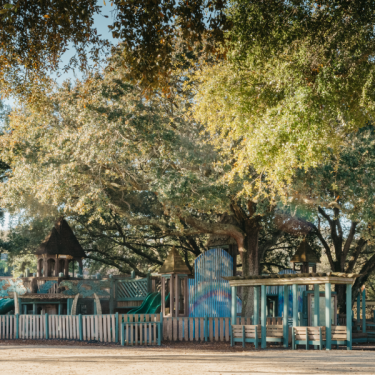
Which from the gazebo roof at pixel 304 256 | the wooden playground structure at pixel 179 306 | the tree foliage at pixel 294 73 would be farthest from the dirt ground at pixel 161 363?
the gazebo roof at pixel 304 256

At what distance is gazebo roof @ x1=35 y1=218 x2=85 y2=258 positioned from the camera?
928 inches

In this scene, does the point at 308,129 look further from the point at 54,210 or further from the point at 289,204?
the point at 54,210

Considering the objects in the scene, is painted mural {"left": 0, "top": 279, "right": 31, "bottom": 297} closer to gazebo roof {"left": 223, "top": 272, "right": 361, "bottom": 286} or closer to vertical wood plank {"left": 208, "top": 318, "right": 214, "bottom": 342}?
vertical wood plank {"left": 208, "top": 318, "right": 214, "bottom": 342}

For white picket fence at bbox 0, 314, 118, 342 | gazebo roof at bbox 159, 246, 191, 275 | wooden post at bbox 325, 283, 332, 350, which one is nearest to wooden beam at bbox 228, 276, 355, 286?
wooden post at bbox 325, 283, 332, 350

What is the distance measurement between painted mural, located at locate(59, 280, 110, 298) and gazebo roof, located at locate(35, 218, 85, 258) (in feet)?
9.00

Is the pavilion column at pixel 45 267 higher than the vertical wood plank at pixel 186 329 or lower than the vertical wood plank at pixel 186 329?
higher

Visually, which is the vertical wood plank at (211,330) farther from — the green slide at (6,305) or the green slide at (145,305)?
the green slide at (6,305)

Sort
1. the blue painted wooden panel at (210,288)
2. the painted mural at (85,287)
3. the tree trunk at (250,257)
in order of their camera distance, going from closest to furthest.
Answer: the blue painted wooden panel at (210,288), the painted mural at (85,287), the tree trunk at (250,257)

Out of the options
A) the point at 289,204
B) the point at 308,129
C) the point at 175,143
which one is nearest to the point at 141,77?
the point at 308,129

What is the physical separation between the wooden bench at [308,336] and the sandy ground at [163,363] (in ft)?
6.76

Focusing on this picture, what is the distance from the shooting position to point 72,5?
27.7 ft

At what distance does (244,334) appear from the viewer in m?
15.5

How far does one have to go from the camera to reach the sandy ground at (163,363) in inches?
349

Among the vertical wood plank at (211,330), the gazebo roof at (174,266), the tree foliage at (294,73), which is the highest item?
the tree foliage at (294,73)
